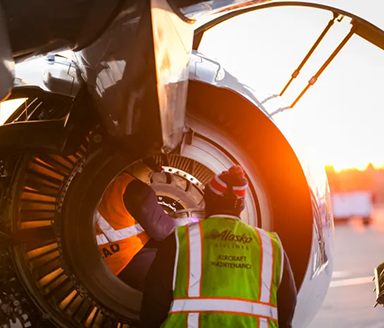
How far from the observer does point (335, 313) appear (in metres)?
5.49

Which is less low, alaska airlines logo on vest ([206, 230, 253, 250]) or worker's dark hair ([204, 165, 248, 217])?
worker's dark hair ([204, 165, 248, 217])

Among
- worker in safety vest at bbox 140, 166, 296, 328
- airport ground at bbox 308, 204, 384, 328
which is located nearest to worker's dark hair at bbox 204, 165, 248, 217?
worker in safety vest at bbox 140, 166, 296, 328

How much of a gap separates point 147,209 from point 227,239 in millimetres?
488

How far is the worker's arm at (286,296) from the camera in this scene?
7.11 feet

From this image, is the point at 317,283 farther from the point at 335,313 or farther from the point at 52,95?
the point at 335,313

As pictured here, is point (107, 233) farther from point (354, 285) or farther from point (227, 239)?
point (354, 285)

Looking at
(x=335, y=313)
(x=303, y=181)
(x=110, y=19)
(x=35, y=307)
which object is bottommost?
(x=335, y=313)

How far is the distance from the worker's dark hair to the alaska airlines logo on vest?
10 cm

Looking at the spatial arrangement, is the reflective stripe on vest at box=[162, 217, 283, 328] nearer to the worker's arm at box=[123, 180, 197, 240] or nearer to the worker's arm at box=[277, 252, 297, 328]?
the worker's arm at box=[277, 252, 297, 328]

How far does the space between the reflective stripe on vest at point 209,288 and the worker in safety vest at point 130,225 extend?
15.3 inches

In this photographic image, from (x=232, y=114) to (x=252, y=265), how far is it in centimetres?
69

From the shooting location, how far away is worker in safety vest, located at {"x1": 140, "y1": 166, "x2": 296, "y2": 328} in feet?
6.76

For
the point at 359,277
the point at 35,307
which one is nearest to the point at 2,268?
the point at 35,307

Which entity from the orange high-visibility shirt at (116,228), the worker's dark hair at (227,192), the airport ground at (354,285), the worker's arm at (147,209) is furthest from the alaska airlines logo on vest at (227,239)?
the airport ground at (354,285)
